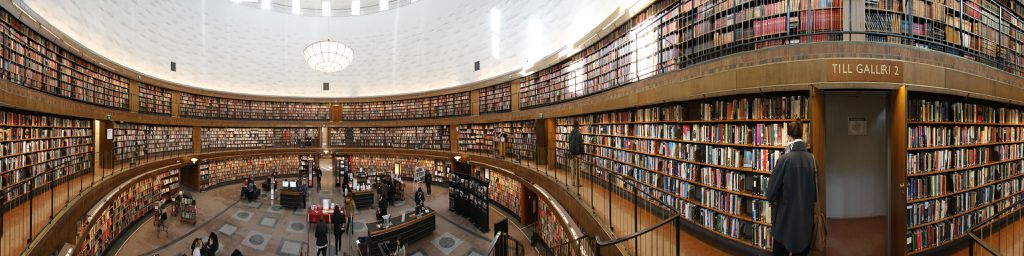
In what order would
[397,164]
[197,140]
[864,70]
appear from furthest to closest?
[397,164], [197,140], [864,70]

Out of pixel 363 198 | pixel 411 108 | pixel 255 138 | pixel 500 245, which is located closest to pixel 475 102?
pixel 411 108

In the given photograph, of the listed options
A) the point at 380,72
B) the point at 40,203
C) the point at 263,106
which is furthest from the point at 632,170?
the point at 263,106

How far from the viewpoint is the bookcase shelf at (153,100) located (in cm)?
1066

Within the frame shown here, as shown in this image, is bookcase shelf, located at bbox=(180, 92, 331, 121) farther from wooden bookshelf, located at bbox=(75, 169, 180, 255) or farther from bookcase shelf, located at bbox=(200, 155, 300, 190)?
wooden bookshelf, located at bbox=(75, 169, 180, 255)

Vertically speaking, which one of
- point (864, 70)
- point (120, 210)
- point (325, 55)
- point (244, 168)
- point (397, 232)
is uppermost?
point (325, 55)

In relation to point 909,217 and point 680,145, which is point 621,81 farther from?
point 909,217

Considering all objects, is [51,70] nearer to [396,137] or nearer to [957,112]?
[396,137]

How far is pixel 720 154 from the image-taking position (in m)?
3.56

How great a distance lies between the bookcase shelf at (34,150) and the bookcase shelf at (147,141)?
161 centimetres

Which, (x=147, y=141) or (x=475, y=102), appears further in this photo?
(x=475, y=102)

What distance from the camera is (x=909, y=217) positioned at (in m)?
3.08

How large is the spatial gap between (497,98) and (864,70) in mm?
9433

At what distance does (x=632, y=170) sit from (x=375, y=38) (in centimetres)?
1444

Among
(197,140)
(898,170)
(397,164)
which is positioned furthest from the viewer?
(397,164)
